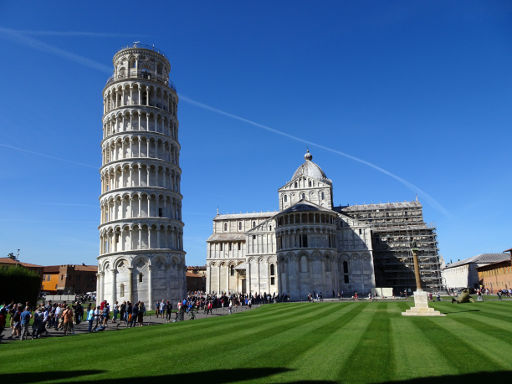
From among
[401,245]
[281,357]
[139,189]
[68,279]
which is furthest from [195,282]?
[281,357]

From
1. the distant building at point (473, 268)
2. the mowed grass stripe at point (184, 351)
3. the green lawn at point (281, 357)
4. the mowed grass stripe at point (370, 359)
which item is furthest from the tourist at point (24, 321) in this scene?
the distant building at point (473, 268)

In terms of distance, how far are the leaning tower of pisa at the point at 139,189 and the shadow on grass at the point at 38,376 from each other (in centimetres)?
3756

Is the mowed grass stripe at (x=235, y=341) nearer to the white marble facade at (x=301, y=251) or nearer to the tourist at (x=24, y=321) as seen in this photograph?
the tourist at (x=24, y=321)

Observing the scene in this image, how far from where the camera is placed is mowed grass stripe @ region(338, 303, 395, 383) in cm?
1048

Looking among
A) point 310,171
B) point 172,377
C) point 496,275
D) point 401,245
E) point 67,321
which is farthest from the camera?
point 310,171

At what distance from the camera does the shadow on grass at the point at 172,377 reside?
1042 centimetres

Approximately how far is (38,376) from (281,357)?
7559mm

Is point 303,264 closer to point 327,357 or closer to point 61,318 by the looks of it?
point 61,318

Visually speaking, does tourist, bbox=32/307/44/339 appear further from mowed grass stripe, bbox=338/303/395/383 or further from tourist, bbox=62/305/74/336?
mowed grass stripe, bbox=338/303/395/383

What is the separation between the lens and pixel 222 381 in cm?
1026

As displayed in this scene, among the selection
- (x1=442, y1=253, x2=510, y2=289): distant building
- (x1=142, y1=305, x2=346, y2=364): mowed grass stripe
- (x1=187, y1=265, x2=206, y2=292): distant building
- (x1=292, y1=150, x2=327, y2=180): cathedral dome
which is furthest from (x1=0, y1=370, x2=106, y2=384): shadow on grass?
(x1=187, y1=265, x2=206, y2=292): distant building

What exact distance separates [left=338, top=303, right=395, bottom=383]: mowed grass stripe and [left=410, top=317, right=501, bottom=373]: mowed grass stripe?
5.73 ft

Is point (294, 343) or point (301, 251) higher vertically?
point (301, 251)

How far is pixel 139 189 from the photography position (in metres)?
50.0
